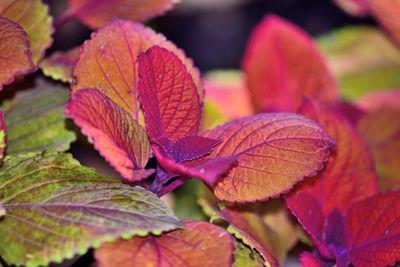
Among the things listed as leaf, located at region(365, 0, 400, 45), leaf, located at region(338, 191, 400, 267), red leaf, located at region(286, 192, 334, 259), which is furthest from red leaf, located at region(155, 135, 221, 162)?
leaf, located at region(365, 0, 400, 45)

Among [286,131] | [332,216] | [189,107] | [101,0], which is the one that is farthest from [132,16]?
[332,216]

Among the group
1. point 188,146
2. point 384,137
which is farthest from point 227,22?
point 188,146

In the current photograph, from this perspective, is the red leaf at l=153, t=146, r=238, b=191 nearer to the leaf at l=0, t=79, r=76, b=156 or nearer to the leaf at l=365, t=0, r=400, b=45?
the leaf at l=0, t=79, r=76, b=156

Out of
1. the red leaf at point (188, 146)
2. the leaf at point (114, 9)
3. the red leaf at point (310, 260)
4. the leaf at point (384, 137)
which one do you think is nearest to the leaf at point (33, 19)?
the leaf at point (114, 9)

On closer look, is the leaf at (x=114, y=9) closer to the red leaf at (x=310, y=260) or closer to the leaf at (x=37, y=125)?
the leaf at (x=37, y=125)

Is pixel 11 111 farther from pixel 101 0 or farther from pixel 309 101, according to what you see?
pixel 309 101

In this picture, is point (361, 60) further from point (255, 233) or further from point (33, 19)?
point (33, 19)
